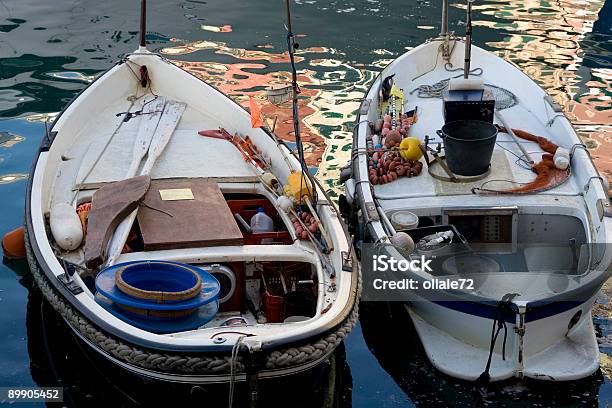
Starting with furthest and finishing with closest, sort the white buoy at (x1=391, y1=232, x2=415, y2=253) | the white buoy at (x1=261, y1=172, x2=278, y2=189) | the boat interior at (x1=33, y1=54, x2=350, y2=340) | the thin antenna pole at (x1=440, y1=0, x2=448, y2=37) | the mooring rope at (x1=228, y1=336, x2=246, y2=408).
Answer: the thin antenna pole at (x1=440, y1=0, x2=448, y2=37), the white buoy at (x1=261, y1=172, x2=278, y2=189), the white buoy at (x1=391, y1=232, x2=415, y2=253), the boat interior at (x1=33, y1=54, x2=350, y2=340), the mooring rope at (x1=228, y1=336, x2=246, y2=408)

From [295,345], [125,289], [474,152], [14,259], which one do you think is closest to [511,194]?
[474,152]

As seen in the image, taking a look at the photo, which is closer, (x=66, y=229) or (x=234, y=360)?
(x=234, y=360)

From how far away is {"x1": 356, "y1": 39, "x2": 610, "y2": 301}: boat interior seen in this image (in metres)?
8.33

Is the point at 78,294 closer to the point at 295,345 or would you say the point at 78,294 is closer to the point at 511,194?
the point at 295,345

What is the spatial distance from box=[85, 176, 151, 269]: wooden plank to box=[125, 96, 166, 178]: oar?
16.3 inches

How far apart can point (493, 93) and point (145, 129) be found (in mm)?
4606

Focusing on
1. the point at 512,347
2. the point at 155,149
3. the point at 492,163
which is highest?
the point at 155,149

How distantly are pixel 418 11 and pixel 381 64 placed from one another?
323 centimetres

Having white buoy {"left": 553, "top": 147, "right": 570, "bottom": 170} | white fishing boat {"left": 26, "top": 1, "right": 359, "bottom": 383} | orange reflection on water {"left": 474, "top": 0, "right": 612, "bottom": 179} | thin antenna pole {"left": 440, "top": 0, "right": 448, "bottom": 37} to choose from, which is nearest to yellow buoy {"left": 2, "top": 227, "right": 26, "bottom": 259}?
white fishing boat {"left": 26, "top": 1, "right": 359, "bottom": 383}

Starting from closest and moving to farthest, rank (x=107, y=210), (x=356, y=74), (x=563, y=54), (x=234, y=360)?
(x=234, y=360), (x=107, y=210), (x=356, y=74), (x=563, y=54)

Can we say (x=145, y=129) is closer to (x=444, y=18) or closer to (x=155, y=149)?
(x=155, y=149)

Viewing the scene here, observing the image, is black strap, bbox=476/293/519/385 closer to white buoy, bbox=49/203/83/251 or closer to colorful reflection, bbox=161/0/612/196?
white buoy, bbox=49/203/83/251

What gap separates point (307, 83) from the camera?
15.2 m

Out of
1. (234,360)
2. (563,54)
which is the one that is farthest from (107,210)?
(563,54)
